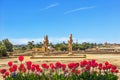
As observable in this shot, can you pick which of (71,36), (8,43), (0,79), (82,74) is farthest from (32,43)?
(82,74)

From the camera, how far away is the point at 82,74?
1008 cm

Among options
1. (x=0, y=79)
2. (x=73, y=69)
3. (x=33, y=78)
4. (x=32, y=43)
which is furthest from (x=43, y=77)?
(x=32, y=43)

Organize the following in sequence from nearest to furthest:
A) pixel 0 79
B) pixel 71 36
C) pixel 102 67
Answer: pixel 102 67 → pixel 0 79 → pixel 71 36

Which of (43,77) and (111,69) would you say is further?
(111,69)

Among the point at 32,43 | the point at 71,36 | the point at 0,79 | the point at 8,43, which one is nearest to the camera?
the point at 0,79

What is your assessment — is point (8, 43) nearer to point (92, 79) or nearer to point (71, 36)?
point (71, 36)

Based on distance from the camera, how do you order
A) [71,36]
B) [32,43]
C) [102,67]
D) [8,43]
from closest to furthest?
1. [102,67]
2. [71,36]
3. [8,43]
4. [32,43]

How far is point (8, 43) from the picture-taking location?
7350 centimetres

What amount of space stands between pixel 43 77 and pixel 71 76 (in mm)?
877

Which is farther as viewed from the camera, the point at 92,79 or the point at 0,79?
the point at 0,79

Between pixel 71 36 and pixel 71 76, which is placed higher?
pixel 71 36

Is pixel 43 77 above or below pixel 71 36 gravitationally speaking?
below

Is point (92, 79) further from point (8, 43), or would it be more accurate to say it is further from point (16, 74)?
point (8, 43)

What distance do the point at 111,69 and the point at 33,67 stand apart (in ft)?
8.67
